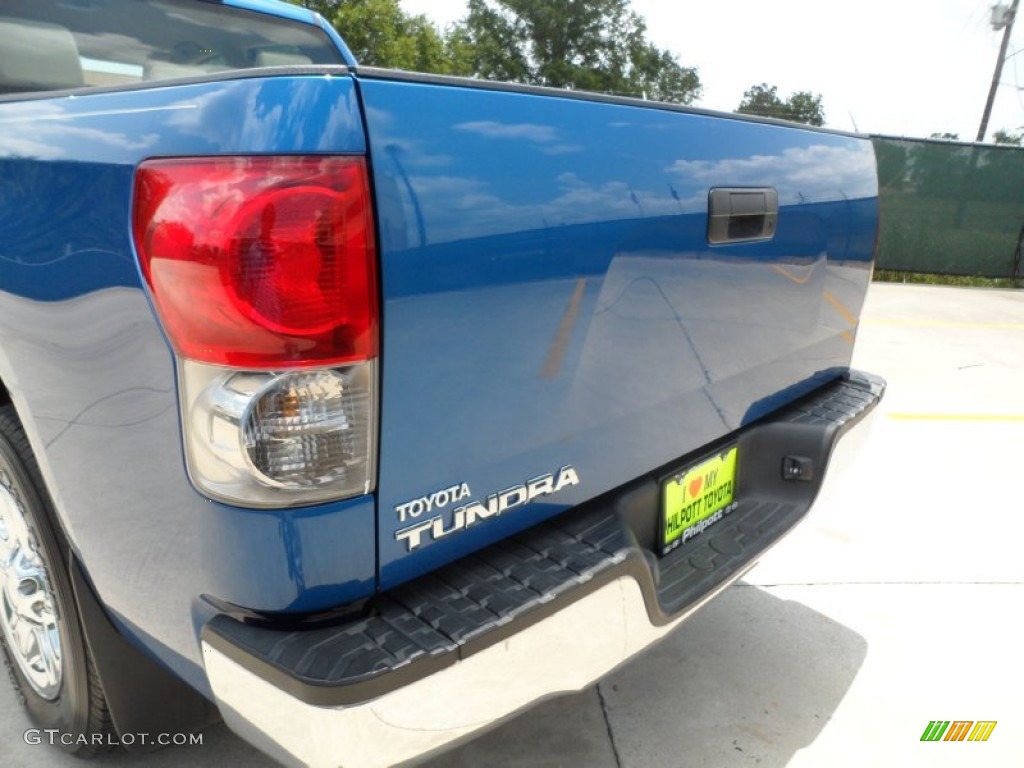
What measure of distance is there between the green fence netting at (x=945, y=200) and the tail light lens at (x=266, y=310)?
1218 centimetres

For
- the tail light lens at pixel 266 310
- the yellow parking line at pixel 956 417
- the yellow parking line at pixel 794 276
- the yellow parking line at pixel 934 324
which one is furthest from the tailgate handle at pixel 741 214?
the yellow parking line at pixel 934 324

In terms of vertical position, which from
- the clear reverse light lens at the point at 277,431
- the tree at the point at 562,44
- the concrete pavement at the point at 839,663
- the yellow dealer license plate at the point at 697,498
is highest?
the tree at the point at 562,44

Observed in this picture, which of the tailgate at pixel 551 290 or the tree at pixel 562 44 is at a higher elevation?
the tree at pixel 562 44

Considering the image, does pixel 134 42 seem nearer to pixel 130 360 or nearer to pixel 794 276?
pixel 130 360

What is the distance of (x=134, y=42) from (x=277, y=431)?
206 cm

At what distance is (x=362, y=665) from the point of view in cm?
119

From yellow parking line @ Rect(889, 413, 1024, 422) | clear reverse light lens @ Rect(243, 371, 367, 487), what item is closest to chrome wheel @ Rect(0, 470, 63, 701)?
clear reverse light lens @ Rect(243, 371, 367, 487)

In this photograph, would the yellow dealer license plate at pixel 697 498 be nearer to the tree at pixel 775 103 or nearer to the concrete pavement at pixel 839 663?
the concrete pavement at pixel 839 663

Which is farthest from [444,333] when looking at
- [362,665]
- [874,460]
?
[874,460]

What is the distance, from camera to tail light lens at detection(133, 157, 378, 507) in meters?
1.14

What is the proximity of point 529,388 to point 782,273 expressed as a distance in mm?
948

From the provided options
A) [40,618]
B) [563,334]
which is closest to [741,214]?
[563,334]

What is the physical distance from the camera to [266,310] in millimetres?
1154

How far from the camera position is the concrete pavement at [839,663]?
207 cm
